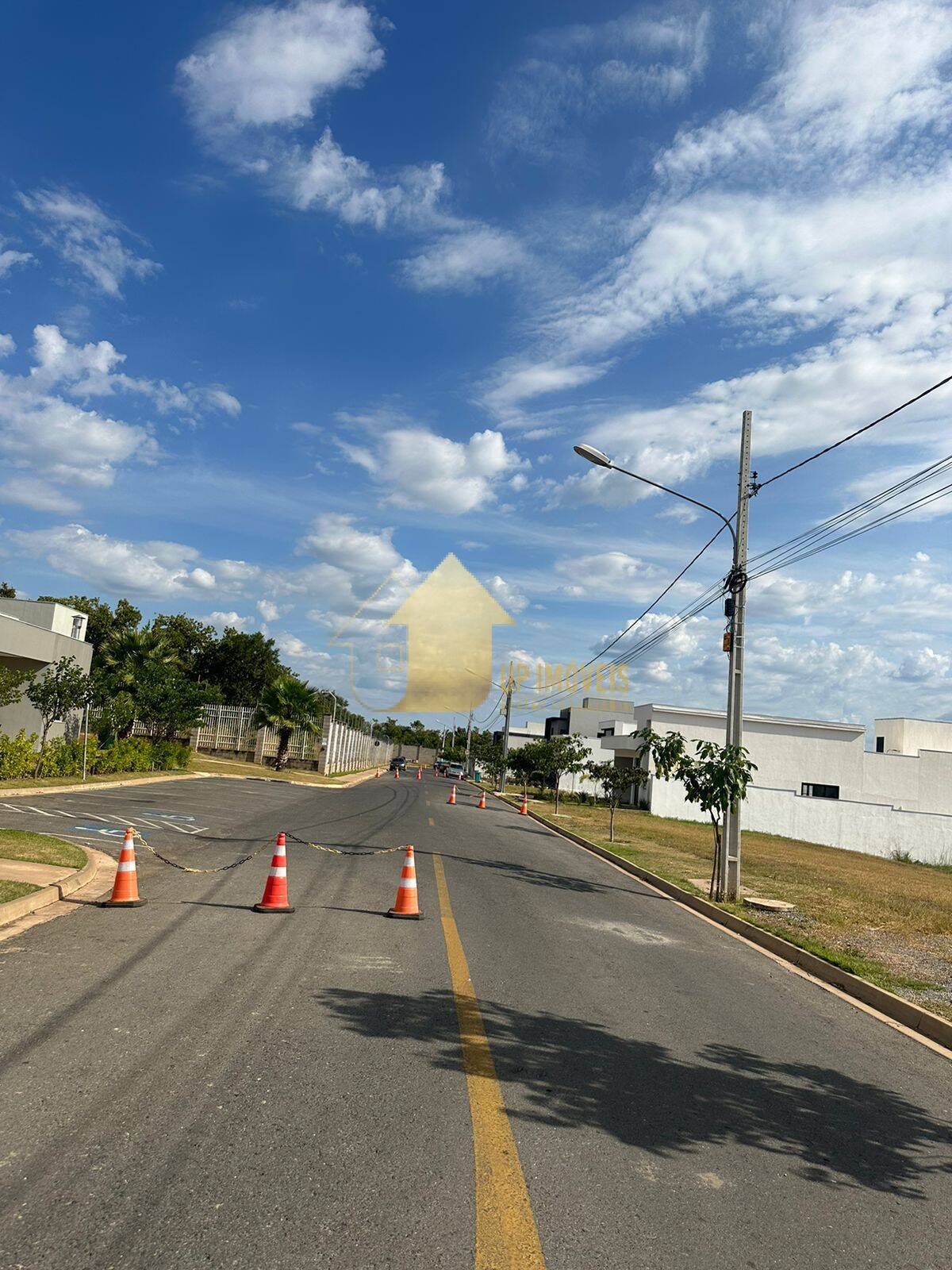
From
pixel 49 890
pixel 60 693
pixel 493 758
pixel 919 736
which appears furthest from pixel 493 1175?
pixel 919 736

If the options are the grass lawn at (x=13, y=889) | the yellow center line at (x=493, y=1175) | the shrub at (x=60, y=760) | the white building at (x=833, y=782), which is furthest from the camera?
the white building at (x=833, y=782)

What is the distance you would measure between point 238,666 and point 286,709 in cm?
3190

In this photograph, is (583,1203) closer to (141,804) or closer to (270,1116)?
(270,1116)

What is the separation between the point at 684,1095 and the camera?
5012 millimetres

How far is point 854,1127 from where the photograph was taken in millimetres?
4875

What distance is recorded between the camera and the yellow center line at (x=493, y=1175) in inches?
126

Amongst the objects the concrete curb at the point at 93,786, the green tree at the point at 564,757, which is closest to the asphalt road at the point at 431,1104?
the concrete curb at the point at 93,786

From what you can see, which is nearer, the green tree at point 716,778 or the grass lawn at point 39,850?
the grass lawn at point 39,850

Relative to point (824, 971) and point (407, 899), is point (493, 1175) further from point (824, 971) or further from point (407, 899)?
point (824, 971)

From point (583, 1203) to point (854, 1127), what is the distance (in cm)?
211

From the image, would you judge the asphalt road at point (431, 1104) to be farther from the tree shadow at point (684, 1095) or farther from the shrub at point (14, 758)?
the shrub at point (14, 758)

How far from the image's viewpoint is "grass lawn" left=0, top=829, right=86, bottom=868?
1077 centimetres

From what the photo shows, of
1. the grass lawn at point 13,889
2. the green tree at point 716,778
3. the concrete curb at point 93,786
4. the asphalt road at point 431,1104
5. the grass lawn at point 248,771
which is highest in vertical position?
the green tree at point 716,778

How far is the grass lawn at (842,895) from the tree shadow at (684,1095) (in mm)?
3008
